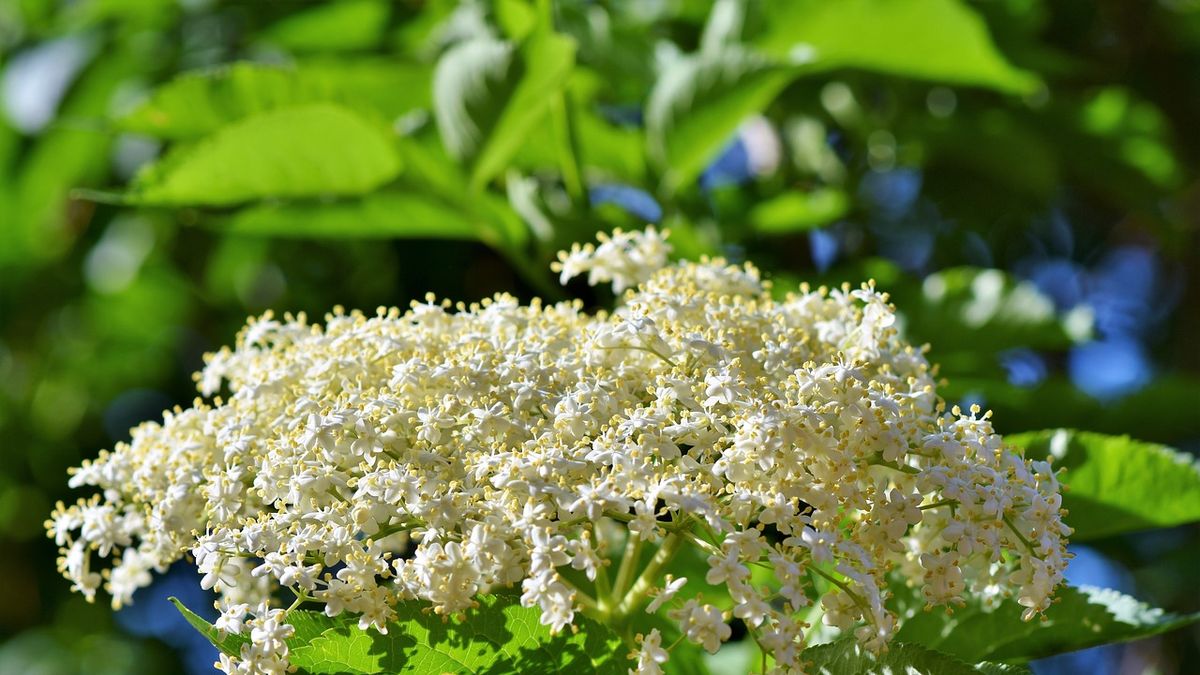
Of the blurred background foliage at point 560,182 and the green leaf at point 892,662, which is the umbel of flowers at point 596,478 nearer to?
the green leaf at point 892,662

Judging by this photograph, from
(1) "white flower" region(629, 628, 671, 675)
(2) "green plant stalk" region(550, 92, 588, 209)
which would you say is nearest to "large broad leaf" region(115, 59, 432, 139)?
(2) "green plant stalk" region(550, 92, 588, 209)

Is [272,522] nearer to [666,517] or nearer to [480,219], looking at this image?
[666,517]

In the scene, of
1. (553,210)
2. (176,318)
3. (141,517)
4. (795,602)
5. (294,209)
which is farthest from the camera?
(176,318)

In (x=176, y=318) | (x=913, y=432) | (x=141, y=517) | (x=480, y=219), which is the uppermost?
(x=913, y=432)

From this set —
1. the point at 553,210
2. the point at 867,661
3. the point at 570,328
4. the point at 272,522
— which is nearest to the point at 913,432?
the point at 867,661

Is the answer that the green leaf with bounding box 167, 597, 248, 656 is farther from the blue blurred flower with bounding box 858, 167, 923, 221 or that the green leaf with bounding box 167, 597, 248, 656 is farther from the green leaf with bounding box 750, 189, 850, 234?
the blue blurred flower with bounding box 858, 167, 923, 221

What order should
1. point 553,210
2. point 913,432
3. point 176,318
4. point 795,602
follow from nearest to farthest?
1. point 795,602
2. point 913,432
3. point 553,210
4. point 176,318
